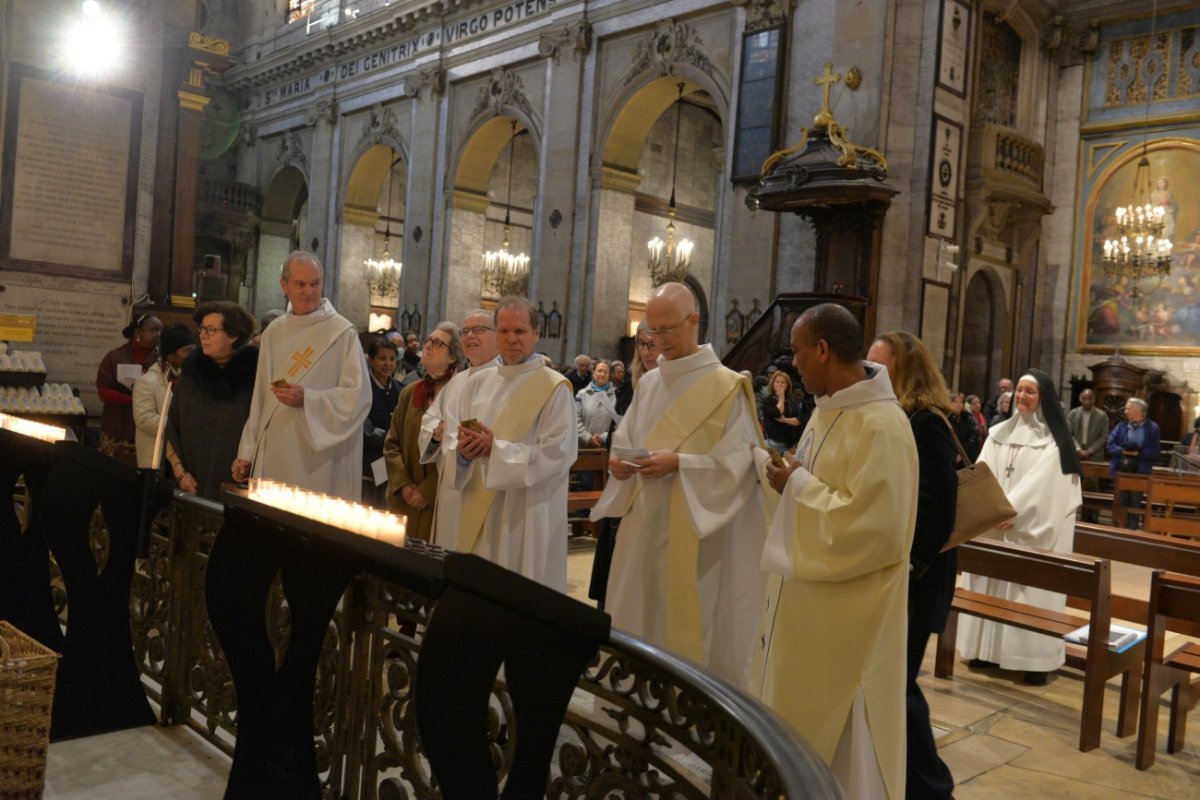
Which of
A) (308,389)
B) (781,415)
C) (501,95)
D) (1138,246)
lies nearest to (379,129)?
(501,95)

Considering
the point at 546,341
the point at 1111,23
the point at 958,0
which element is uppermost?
the point at 1111,23

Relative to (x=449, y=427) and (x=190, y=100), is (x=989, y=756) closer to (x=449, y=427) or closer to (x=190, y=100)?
(x=449, y=427)

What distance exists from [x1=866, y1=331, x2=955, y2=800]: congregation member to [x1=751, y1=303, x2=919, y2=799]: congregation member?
0.42 m

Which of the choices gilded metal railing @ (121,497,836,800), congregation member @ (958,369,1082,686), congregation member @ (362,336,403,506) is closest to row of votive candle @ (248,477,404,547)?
gilded metal railing @ (121,497,836,800)

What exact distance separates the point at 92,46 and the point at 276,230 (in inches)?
703

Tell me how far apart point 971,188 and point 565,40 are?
24.3ft

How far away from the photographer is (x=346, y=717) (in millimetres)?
2541

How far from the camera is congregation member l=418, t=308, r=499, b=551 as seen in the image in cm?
436

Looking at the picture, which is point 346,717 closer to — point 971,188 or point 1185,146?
point 971,188

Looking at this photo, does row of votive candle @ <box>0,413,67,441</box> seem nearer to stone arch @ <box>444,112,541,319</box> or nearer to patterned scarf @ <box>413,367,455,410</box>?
patterned scarf @ <box>413,367,455,410</box>

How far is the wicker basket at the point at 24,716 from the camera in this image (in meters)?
2.45

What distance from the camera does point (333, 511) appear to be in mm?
2402

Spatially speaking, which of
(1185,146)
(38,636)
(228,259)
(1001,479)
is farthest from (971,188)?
(228,259)

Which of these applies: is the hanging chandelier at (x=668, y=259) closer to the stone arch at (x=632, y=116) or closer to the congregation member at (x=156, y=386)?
the stone arch at (x=632, y=116)
